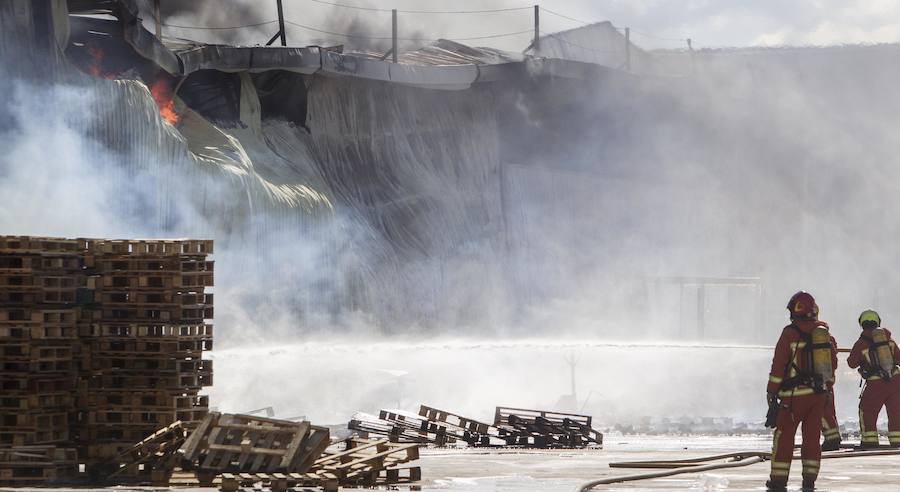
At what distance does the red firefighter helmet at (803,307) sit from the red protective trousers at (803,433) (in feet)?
2.34

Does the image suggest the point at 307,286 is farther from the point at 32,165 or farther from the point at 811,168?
the point at 811,168

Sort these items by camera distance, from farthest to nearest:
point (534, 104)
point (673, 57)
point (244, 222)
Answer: point (673, 57) < point (534, 104) < point (244, 222)

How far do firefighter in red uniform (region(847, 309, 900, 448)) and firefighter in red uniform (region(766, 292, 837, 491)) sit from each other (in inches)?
213

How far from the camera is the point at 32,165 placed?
2553cm

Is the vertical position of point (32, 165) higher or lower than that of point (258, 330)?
higher

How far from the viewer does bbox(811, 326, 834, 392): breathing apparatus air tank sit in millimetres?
12180

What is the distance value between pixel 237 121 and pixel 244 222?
4.12 m

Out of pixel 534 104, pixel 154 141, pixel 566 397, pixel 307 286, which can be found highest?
pixel 534 104

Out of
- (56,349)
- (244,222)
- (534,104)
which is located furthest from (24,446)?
(534,104)

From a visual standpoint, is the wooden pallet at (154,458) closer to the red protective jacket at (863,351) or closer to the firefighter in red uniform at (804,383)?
the firefighter in red uniform at (804,383)

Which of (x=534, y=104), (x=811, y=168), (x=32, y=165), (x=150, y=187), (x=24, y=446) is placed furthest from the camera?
(x=811, y=168)

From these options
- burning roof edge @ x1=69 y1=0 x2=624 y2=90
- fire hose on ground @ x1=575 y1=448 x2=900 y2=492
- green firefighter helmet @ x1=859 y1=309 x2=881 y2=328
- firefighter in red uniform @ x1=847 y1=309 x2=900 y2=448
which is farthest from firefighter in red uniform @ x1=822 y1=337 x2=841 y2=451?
burning roof edge @ x1=69 y1=0 x2=624 y2=90

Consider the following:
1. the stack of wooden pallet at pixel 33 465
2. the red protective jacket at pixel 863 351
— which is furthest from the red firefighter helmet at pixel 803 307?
the stack of wooden pallet at pixel 33 465

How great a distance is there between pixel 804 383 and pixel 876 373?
574cm
